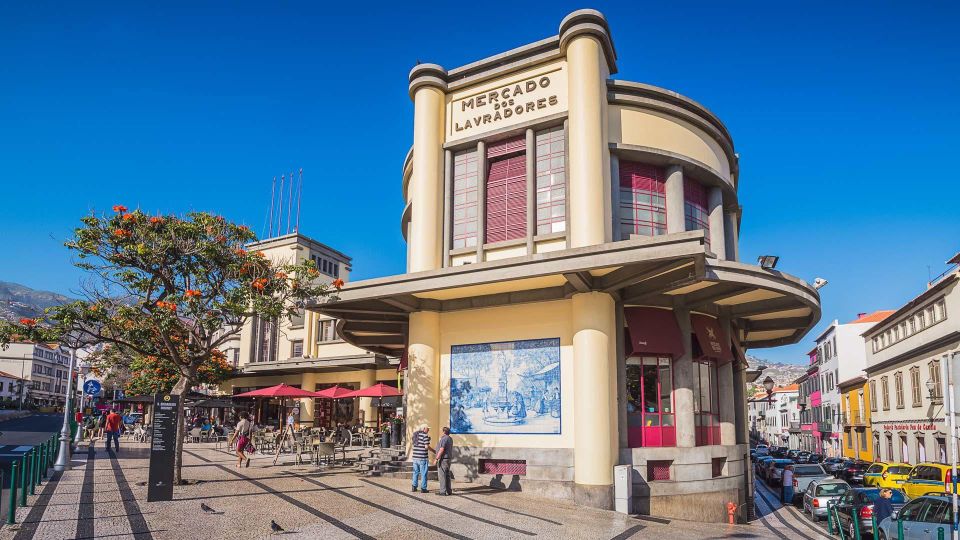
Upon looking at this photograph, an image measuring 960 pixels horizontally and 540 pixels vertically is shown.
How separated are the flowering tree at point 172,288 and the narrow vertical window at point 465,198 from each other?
4674 mm

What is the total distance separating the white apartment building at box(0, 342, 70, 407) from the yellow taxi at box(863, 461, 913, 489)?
4892 inches

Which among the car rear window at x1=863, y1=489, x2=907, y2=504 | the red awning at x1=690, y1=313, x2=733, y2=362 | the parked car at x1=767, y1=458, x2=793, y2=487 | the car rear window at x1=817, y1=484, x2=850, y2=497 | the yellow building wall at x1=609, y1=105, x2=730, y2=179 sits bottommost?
the parked car at x1=767, y1=458, x2=793, y2=487

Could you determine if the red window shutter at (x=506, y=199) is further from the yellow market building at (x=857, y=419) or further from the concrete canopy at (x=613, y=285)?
the yellow market building at (x=857, y=419)

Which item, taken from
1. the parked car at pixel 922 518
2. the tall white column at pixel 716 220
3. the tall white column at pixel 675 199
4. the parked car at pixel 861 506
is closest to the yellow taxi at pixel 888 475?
the parked car at pixel 861 506

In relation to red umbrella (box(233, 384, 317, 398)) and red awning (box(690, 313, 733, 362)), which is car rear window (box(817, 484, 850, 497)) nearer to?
red awning (box(690, 313, 733, 362))

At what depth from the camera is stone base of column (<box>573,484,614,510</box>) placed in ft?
52.1

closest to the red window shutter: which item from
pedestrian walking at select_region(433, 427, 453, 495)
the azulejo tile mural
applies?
the azulejo tile mural

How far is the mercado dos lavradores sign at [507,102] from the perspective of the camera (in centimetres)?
1900

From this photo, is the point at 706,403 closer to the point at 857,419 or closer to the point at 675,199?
the point at 675,199

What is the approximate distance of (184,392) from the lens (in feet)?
52.7

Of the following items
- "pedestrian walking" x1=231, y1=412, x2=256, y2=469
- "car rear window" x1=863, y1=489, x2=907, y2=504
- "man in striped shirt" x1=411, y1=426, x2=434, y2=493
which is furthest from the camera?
"pedestrian walking" x1=231, y1=412, x2=256, y2=469

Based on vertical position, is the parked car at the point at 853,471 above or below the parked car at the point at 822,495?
below

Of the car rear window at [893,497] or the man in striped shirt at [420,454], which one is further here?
the car rear window at [893,497]

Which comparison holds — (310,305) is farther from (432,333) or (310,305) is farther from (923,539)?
(923,539)
